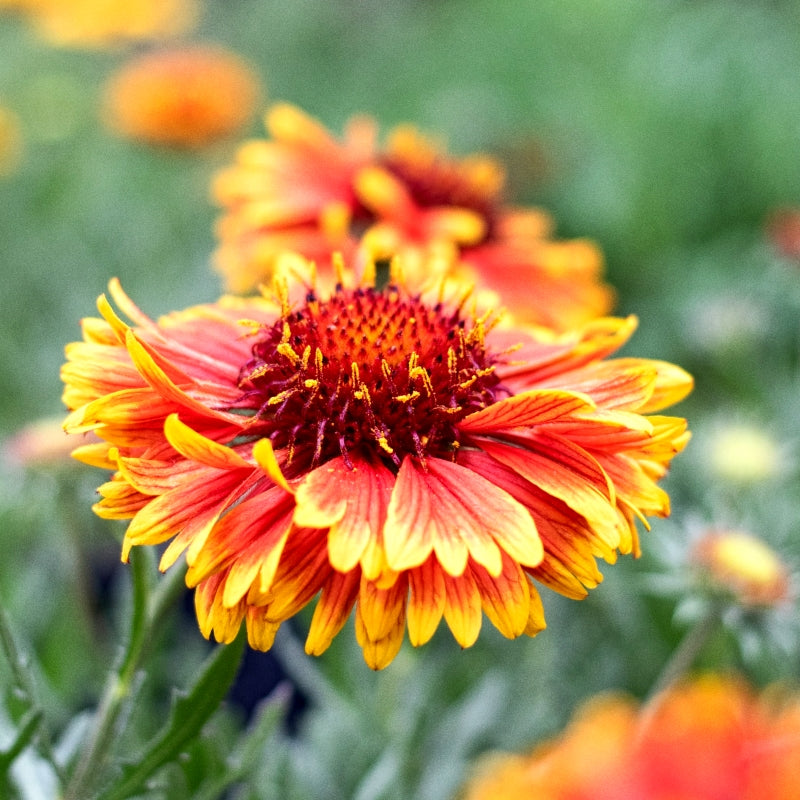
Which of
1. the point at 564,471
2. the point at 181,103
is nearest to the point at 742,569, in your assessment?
the point at 564,471

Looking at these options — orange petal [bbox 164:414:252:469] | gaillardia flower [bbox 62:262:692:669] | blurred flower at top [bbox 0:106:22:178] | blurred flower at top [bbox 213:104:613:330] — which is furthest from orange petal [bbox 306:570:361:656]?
blurred flower at top [bbox 0:106:22:178]

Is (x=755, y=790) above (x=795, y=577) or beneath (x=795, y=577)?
beneath

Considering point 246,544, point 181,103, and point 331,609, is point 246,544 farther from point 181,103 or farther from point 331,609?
point 181,103

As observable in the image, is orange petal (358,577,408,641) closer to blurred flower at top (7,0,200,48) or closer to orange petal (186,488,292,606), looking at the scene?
orange petal (186,488,292,606)

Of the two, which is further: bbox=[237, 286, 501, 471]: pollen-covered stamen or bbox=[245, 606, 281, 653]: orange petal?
bbox=[237, 286, 501, 471]: pollen-covered stamen

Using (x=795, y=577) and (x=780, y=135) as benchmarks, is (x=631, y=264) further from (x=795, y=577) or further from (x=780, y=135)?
(x=795, y=577)

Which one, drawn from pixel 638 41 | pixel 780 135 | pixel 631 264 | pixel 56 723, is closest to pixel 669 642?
pixel 56 723
